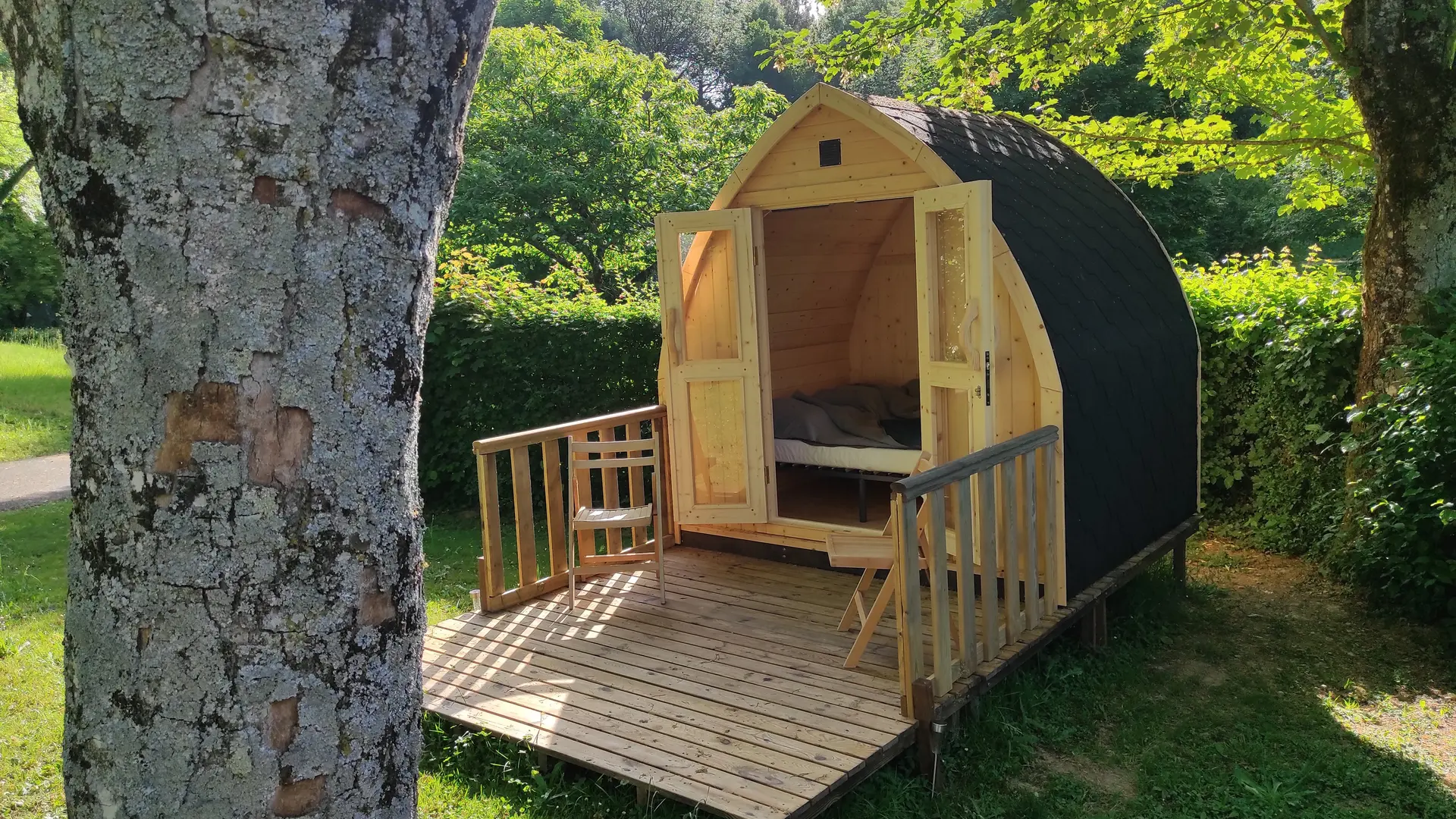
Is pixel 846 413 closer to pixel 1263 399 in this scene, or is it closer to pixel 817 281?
pixel 817 281

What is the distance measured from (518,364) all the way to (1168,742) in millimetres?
6034

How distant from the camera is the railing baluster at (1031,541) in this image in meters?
5.11

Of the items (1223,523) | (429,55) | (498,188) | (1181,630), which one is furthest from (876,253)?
(498,188)

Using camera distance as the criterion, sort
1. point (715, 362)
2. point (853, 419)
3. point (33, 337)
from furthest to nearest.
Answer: point (33, 337), point (853, 419), point (715, 362)

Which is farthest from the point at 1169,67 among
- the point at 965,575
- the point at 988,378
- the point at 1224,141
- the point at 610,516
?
the point at 610,516

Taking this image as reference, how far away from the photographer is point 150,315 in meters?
1.35

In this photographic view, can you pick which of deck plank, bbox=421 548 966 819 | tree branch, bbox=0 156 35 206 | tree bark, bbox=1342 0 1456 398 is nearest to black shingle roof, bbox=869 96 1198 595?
tree bark, bbox=1342 0 1456 398

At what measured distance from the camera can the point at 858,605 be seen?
5.18 meters

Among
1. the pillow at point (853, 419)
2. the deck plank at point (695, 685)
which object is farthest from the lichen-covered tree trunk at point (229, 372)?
the pillow at point (853, 419)

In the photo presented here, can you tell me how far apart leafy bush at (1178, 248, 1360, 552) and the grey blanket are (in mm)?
2402

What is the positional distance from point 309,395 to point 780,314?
744 cm

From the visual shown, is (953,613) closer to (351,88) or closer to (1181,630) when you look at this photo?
(1181,630)

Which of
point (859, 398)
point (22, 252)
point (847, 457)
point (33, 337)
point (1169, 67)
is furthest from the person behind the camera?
point (33, 337)

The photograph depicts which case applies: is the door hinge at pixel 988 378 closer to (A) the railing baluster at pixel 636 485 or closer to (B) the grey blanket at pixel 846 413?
(B) the grey blanket at pixel 846 413
